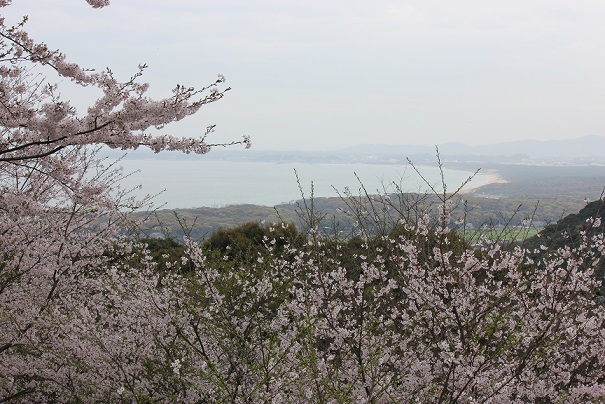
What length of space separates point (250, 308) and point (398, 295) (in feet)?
9.21

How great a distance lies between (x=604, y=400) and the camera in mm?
3404

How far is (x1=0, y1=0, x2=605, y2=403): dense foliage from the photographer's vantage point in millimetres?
3523

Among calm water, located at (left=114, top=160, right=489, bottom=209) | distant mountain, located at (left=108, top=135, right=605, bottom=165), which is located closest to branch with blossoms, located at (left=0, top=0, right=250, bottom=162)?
calm water, located at (left=114, top=160, right=489, bottom=209)

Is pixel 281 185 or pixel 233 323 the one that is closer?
pixel 233 323

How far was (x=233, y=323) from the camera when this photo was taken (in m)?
4.98

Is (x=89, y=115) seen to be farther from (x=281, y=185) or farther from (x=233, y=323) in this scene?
(x=281, y=185)

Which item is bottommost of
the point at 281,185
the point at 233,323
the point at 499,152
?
the point at 233,323

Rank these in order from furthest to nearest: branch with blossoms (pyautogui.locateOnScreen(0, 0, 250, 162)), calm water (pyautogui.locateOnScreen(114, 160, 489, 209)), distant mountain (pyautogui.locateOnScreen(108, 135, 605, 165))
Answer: distant mountain (pyautogui.locateOnScreen(108, 135, 605, 165)), calm water (pyautogui.locateOnScreen(114, 160, 489, 209)), branch with blossoms (pyautogui.locateOnScreen(0, 0, 250, 162))

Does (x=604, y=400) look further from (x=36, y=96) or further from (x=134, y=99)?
(x=36, y=96)

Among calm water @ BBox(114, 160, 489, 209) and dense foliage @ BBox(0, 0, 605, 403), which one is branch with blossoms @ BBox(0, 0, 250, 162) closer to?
dense foliage @ BBox(0, 0, 605, 403)

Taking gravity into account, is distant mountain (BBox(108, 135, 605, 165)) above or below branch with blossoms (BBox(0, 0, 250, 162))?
above

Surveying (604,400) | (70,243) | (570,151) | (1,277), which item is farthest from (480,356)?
(570,151)

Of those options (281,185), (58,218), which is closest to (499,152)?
(281,185)

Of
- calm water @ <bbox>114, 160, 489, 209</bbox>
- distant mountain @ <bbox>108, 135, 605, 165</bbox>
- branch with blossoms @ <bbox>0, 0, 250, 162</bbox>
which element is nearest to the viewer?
branch with blossoms @ <bbox>0, 0, 250, 162</bbox>
